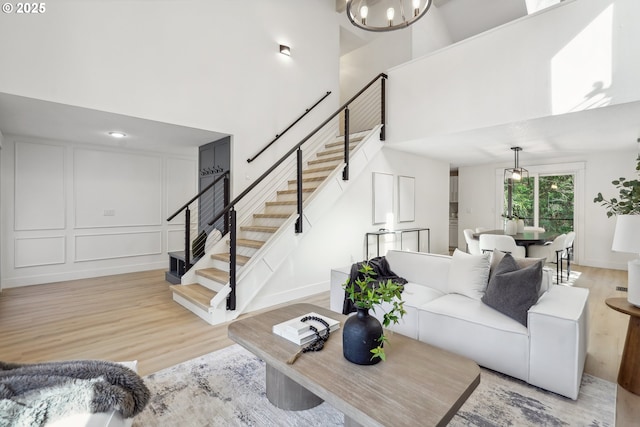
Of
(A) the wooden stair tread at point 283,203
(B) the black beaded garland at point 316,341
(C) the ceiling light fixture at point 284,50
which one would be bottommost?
(B) the black beaded garland at point 316,341

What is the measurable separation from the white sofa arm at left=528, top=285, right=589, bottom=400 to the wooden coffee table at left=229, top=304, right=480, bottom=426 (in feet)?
2.52

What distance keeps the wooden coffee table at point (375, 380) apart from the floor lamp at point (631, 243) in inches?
54.1

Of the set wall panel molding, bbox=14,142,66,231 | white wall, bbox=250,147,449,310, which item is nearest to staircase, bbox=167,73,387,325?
white wall, bbox=250,147,449,310

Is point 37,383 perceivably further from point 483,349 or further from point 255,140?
point 255,140

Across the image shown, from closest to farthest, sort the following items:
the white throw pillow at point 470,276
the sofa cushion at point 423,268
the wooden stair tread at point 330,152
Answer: the white throw pillow at point 470,276
the sofa cushion at point 423,268
the wooden stair tread at point 330,152

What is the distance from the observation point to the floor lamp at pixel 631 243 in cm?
194

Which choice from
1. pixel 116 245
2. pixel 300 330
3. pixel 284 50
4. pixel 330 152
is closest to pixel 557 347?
pixel 300 330

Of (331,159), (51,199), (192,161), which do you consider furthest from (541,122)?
(51,199)

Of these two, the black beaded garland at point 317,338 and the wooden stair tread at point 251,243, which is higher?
the wooden stair tread at point 251,243

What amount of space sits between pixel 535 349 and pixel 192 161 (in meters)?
6.34

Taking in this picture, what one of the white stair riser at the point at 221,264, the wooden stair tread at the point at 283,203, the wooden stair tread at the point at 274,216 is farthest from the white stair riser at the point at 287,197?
the white stair riser at the point at 221,264

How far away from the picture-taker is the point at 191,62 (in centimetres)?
417

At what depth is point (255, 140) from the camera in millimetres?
4902

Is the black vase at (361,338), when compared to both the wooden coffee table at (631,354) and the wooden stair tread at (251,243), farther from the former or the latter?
the wooden stair tread at (251,243)
